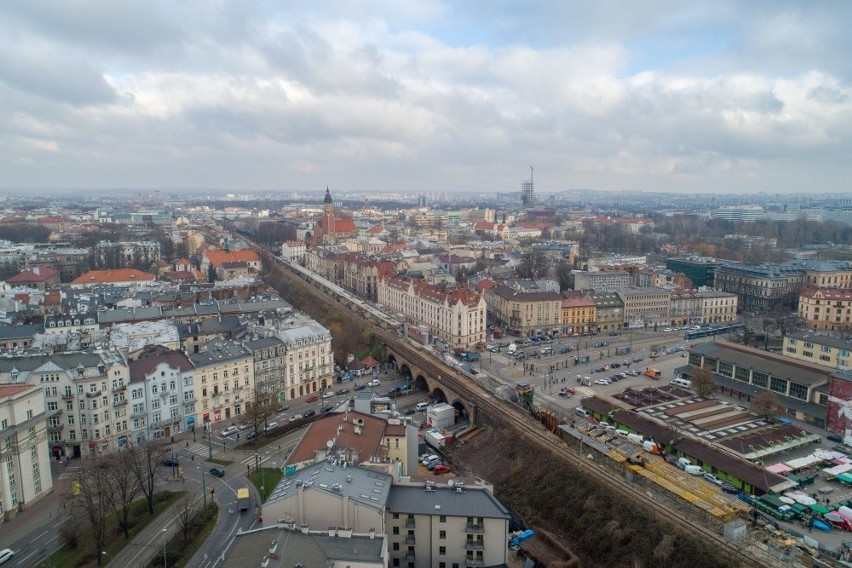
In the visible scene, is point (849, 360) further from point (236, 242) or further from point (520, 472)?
point (236, 242)

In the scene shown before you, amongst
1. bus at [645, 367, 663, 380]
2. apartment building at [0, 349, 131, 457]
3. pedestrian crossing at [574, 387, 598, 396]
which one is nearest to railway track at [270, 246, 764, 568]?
pedestrian crossing at [574, 387, 598, 396]

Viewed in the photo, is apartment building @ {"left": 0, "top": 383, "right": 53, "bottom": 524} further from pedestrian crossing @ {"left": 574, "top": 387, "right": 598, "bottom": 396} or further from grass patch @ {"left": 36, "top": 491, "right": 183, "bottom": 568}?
pedestrian crossing @ {"left": 574, "top": 387, "right": 598, "bottom": 396}

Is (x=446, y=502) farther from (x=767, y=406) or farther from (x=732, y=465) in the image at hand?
(x=767, y=406)

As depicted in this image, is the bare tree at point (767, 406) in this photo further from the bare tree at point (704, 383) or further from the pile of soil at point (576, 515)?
the pile of soil at point (576, 515)

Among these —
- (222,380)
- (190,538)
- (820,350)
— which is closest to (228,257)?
(222,380)

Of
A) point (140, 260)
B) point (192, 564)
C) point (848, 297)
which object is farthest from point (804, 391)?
point (140, 260)

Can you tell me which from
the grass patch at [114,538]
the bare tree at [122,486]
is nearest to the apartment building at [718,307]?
the grass patch at [114,538]
